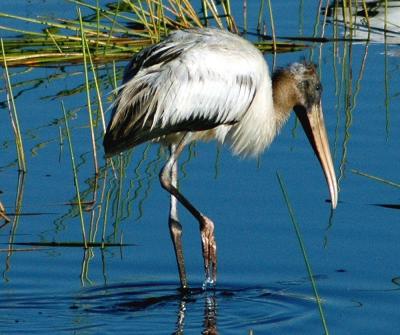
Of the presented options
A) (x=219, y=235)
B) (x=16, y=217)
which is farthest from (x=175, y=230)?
(x=16, y=217)

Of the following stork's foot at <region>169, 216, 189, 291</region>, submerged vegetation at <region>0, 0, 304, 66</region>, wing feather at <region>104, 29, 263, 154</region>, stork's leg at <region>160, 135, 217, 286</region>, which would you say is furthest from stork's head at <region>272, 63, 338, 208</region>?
submerged vegetation at <region>0, 0, 304, 66</region>

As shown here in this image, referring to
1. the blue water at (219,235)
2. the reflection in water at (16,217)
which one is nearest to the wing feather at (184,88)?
the blue water at (219,235)

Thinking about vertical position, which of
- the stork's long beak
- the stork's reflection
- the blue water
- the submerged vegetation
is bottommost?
the stork's reflection

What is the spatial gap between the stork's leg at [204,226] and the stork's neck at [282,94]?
720 millimetres

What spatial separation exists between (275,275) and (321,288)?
0.32 meters

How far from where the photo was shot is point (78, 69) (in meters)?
11.7

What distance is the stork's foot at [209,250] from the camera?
26.1 ft

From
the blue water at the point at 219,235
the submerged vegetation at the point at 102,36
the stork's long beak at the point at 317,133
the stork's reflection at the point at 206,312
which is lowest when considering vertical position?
the stork's reflection at the point at 206,312

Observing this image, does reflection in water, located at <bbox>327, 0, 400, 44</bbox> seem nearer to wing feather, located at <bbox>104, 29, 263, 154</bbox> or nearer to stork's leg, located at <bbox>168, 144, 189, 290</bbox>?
wing feather, located at <bbox>104, 29, 263, 154</bbox>

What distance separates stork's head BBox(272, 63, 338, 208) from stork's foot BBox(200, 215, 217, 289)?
2.93 ft

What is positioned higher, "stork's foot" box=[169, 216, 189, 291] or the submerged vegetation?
the submerged vegetation

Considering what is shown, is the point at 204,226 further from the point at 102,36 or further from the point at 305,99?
the point at 102,36

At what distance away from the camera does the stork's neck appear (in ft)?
28.6

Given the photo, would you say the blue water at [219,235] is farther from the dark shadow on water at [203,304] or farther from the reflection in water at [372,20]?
the reflection in water at [372,20]
